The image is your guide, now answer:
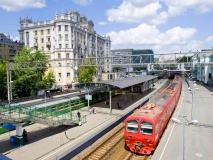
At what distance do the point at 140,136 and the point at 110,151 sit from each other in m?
3.00

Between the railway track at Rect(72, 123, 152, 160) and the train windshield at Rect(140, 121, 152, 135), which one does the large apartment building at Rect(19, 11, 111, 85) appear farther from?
the train windshield at Rect(140, 121, 152, 135)

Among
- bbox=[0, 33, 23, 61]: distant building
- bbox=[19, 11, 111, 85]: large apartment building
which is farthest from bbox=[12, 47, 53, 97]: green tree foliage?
bbox=[0, 33, 23, 61]: distant building

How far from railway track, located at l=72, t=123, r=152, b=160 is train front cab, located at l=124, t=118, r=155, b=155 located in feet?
2.12

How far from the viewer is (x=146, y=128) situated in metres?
13.3

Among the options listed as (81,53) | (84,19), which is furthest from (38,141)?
(84,19)

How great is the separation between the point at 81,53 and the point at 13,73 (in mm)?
31208

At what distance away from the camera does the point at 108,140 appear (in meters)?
17.2

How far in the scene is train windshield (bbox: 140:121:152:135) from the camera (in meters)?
13.2

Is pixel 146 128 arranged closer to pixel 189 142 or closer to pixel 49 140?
pixel 189 142

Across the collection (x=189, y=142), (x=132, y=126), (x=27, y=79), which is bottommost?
(x=189, y=142)

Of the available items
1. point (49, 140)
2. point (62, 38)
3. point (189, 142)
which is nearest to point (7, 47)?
point (62, 38)

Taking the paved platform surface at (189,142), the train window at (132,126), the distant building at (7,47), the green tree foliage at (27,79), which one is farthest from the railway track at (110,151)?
the distant building at (7,47)

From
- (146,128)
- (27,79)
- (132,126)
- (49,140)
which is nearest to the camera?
(146,128)

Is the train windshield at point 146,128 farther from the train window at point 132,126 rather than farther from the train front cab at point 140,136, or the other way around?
the train window at point 132,126
